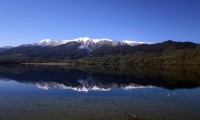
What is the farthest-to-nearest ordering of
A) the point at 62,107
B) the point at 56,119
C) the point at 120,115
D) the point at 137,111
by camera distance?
the point at 62,107
the point at 137,111
the point at 120,115
the point at 56,119

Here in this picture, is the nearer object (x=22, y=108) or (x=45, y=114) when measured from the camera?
(x=45, y=114)

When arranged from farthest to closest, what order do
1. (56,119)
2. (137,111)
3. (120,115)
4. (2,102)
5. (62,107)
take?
(2,102) < (62,107) < (137,111) < (120,115) < (56,119)

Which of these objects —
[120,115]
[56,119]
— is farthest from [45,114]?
[120,115]

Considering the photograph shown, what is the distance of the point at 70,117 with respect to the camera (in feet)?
84.7

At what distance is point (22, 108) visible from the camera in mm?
29734

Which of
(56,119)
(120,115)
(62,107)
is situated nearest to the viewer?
(56,119)

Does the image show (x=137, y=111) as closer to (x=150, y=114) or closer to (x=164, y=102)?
(x=150, y=114)

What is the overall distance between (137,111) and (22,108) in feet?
39.9

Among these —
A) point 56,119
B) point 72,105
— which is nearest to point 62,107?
point 72,105

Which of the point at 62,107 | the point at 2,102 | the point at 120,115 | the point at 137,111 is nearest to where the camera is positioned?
the point at 120,115

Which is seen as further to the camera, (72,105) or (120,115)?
(72,105)

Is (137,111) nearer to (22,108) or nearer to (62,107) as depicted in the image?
(62,107)

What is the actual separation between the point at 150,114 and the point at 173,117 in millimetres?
2225

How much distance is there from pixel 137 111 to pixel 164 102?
308 inches
